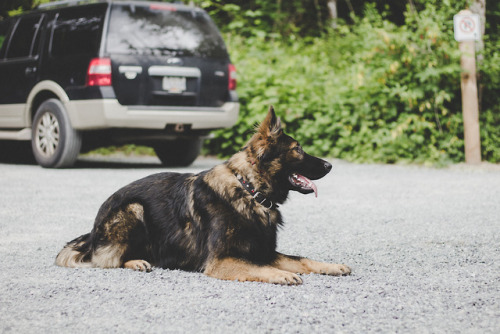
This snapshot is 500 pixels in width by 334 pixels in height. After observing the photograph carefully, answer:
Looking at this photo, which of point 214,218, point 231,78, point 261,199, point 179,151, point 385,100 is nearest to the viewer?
point 214,218

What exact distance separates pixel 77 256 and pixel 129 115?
5.71 metres

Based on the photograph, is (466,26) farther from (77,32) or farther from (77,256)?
(77,256)

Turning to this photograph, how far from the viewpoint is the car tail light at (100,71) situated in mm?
9820

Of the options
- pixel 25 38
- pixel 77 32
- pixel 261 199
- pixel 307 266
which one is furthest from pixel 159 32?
pixel 307 266

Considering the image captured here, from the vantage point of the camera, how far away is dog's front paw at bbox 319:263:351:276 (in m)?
4.19

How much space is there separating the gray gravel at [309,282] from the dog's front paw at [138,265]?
90 mm

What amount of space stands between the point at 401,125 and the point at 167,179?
7598 millimetres

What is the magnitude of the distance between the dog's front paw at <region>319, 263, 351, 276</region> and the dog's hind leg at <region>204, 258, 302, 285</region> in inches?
13.3

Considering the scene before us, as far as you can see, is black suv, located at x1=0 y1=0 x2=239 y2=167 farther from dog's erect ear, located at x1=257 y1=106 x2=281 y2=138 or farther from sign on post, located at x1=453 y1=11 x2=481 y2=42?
dog's erect ear, located at x1=257 y1=106 x2=281 y2=138

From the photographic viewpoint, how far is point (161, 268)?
14.4ft

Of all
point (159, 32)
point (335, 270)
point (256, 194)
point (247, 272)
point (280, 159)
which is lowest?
point (335, 270)

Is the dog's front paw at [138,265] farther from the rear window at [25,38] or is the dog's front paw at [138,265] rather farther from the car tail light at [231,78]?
the rear window at [25,38]

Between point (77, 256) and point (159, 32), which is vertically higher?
point (159, 32)

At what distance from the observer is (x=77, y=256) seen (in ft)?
14.6
